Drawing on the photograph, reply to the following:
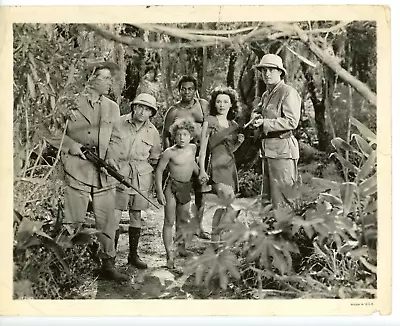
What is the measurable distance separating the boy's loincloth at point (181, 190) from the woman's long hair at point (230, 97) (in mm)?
123

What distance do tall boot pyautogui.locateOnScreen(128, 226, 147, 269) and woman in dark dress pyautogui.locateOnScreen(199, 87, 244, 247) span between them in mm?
122

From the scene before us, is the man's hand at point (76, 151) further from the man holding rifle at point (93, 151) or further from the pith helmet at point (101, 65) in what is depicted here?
the pith helmet at point (101, 65)

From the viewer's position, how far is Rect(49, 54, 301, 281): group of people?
93 centimetres

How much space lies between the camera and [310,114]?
94 centimetres

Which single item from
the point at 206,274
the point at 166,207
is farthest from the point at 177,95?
the point at 206,274

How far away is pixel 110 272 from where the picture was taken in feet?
3.07

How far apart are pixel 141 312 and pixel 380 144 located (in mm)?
470

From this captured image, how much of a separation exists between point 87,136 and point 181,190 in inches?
6.9

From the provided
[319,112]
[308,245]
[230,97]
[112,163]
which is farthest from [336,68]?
[112,163]

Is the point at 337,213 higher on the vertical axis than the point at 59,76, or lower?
lower

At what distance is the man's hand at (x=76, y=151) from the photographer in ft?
3.06

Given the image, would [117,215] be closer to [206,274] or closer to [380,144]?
[206,274]

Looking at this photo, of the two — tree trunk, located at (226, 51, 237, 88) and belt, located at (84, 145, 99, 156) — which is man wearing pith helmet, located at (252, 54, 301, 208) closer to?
tree trunk, located at (226, 51, 237, 88)

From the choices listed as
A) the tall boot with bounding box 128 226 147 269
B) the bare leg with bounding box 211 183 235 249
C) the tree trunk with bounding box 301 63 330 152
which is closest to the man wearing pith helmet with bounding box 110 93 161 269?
the tall boot with bounding box 128 226 147 269
